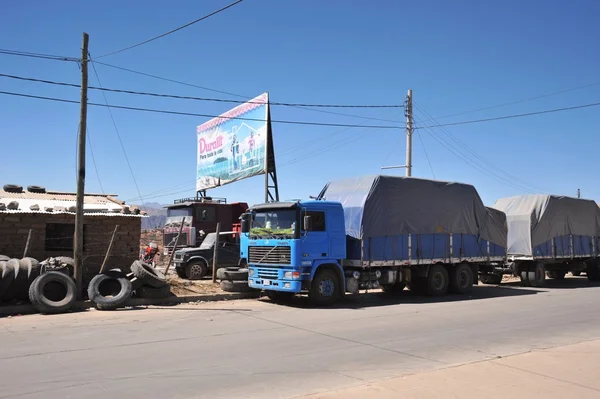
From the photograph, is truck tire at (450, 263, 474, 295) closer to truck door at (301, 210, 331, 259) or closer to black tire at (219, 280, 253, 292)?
truck door at (301, 210, 331, 259)

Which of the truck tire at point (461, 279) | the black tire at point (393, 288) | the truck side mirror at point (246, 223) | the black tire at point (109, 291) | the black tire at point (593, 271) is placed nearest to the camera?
the black tire at point (109, 291)

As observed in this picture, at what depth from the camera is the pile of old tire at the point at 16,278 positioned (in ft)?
42.9

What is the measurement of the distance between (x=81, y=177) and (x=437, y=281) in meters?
11.8

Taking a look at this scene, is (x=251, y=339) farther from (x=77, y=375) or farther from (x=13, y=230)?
(x=13, y=230)

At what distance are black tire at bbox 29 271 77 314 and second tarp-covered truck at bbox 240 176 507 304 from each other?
4986 millimetres

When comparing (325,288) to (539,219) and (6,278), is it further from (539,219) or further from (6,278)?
(539,219)

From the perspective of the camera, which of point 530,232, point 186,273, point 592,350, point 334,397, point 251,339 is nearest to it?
point 334,397

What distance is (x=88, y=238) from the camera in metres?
17.5

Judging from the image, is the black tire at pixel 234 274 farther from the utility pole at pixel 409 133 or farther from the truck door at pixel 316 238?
the utility pole at pixel 409 133

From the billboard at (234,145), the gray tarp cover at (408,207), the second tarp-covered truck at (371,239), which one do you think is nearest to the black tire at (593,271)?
the second tarp-covered truck at (371,239)

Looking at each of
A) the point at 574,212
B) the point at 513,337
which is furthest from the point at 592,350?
the point at 574,212

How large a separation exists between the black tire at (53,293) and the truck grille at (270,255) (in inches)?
193

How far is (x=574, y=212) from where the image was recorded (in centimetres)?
2406

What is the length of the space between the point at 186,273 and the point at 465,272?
1019 cm
